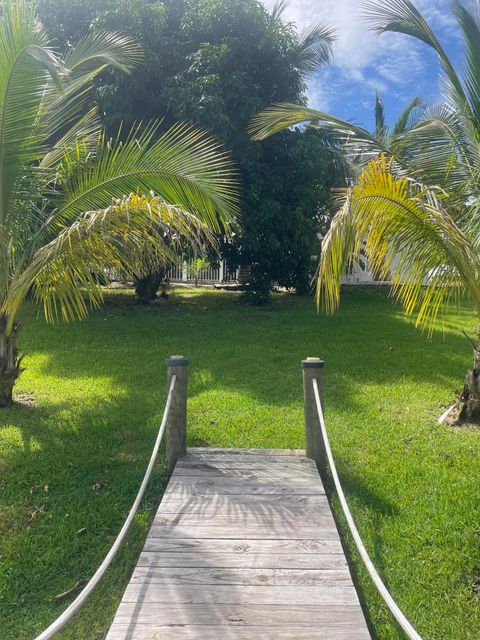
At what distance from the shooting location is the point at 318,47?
13398 mm

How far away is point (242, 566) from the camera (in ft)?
9.20

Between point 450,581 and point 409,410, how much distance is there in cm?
288

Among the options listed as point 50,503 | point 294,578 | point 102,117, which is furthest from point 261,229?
point 294,578

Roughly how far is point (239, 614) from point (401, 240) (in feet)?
10.5

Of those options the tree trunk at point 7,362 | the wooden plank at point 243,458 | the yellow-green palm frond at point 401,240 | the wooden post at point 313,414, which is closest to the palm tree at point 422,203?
the yellow-green palm frond at point 401,240

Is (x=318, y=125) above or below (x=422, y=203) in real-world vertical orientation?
above

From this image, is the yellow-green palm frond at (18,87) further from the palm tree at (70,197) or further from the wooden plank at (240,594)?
the wooden plank at (240,594)

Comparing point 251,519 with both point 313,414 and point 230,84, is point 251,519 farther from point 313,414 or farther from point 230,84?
point 230,84

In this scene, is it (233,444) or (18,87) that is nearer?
(18,87)

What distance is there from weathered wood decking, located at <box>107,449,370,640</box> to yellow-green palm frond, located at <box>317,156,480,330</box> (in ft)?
5.53

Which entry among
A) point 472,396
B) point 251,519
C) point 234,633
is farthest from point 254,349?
point 234,633

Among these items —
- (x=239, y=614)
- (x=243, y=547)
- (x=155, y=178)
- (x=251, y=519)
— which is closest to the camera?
(x=239, y=614)

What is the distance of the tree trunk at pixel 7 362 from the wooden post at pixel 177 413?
87.2 inches

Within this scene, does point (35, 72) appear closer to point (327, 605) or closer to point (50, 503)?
point (50, 503)
